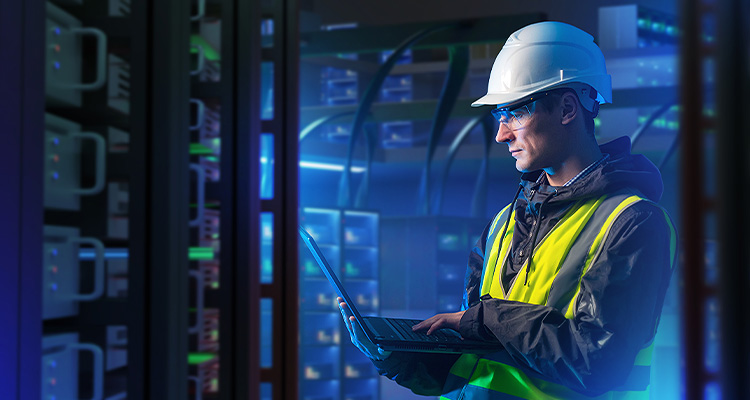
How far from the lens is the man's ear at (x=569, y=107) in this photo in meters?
1.82

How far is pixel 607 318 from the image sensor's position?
154 centimetres

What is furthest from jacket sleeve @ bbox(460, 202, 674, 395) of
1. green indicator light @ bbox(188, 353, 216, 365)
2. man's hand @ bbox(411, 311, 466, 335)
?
green indicator light @ bbox(188, 353, 216, 365)

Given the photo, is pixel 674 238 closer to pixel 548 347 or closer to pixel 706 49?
pixel 548 347

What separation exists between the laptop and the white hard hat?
2.08 ft

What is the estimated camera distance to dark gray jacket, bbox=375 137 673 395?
1546 mm

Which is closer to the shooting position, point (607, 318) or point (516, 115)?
point (607, 318)

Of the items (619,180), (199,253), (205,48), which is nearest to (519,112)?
(619,180)

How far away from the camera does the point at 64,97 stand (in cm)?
165

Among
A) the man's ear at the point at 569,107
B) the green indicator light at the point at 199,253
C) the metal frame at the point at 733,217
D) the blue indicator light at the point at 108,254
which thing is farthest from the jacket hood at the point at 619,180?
the green indicator light at the point at 199,253

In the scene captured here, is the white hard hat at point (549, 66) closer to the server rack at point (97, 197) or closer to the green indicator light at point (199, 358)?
the server rack at point (97, 197)

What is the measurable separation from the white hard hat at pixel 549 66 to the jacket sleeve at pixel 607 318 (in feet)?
1.34

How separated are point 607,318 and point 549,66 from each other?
73 cm

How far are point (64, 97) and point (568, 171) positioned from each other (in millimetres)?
1327

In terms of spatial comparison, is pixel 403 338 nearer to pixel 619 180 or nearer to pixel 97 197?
pixel 619 180
